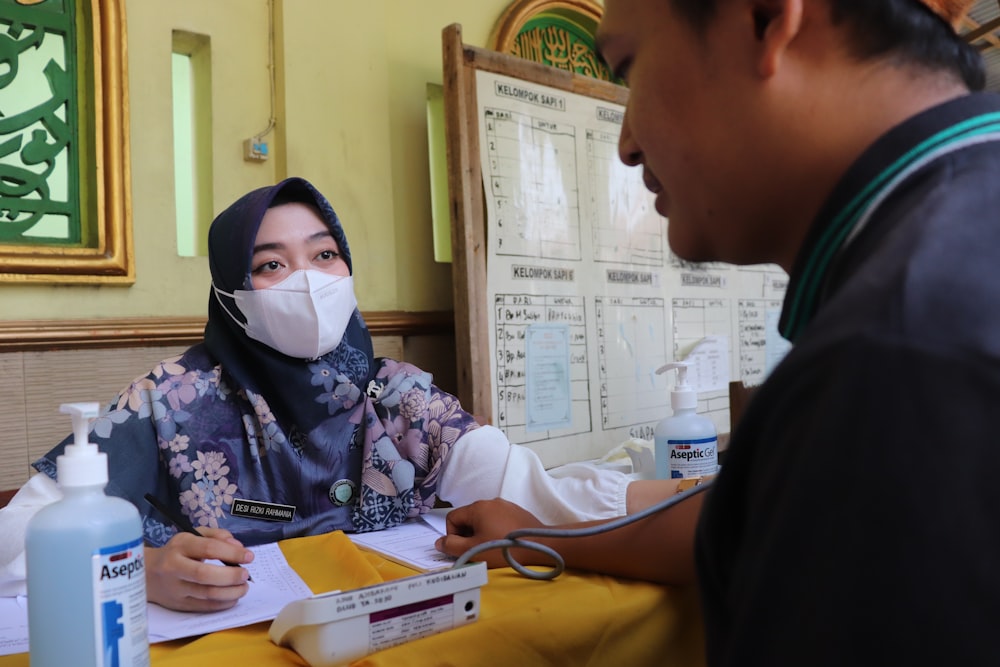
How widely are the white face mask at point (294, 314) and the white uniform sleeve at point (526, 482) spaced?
0.30 m

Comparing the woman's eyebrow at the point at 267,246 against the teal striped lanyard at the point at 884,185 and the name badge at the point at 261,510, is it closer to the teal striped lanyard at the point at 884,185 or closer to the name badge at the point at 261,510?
the name badge at the point at 261,510

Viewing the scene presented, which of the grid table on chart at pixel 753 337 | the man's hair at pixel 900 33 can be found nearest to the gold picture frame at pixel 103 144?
the man's hair at pixel 900 33

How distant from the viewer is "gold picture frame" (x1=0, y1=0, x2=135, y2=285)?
154cm

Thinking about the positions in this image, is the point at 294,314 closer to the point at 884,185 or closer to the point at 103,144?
the point at 103,144

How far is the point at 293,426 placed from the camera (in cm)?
121

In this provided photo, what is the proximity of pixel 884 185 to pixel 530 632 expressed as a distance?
0.50 meters

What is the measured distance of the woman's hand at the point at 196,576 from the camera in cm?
78

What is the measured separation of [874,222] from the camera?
363 millimetres

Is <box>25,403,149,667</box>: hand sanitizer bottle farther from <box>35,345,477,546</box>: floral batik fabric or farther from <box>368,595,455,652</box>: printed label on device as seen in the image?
<box>35,345,477,546</box>: floral batik fabric

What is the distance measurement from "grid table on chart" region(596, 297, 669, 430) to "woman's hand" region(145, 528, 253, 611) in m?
1.46

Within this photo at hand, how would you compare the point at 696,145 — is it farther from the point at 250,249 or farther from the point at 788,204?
the point at 250,249

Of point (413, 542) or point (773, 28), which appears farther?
point (413, 542)

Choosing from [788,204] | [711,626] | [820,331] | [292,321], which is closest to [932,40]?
[788,204]

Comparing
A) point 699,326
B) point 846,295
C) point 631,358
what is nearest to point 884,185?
point 846,295
